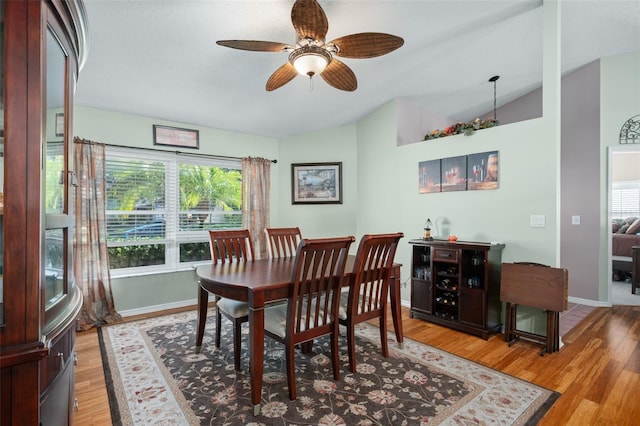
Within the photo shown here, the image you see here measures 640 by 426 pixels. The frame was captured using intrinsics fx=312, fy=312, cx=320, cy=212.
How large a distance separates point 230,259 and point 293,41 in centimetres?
205

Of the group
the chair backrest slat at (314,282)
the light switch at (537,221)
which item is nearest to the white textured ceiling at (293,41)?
the chair backrest slat at (314,282)

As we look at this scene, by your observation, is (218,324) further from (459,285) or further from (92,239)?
(459,285)

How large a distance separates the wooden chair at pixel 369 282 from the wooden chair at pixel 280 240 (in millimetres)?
994

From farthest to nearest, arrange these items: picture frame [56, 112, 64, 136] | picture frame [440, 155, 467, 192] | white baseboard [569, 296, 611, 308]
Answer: white baseboard [569, 296, 611, 308] → picture frame [440, 155, 467, 192] → picture frame [56, 112, 64, 136]

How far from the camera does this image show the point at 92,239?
3.40m

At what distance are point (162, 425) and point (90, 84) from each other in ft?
9.90

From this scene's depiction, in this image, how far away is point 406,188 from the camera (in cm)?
415

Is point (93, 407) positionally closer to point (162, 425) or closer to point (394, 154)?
point (162, 425)

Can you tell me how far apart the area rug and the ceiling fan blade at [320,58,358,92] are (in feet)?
7.44

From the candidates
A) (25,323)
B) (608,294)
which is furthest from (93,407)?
(608,294)

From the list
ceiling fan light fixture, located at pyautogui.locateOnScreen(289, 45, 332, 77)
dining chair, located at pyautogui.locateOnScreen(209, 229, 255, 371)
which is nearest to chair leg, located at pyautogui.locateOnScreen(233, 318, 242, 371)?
dining chair, located at pyautogui.locateOnScreen(209, 229, 255, 371)

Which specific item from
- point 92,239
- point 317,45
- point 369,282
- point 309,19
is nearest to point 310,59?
point 317,45

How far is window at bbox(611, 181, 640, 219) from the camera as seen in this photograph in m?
7.27

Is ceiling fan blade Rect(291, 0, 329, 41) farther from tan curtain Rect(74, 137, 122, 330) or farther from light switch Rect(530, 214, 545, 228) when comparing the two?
tan curtain Rect(74, 137, 122, 330)
